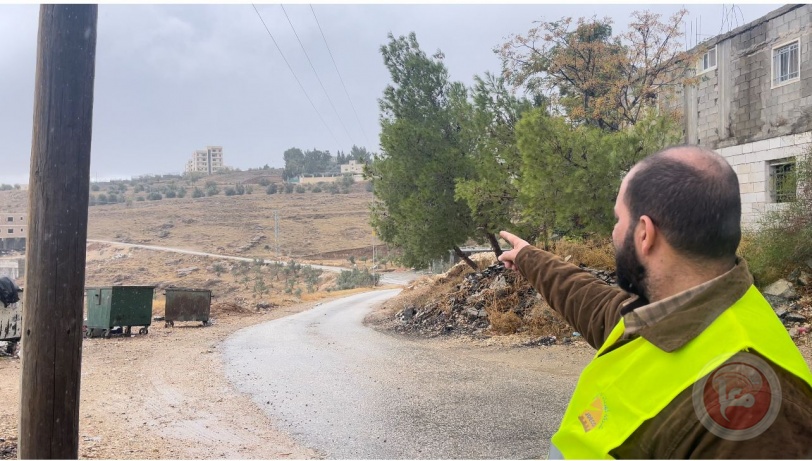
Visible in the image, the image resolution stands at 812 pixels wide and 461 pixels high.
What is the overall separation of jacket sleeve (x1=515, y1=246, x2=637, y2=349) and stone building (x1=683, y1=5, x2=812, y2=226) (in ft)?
48.8

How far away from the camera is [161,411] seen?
8359 mm

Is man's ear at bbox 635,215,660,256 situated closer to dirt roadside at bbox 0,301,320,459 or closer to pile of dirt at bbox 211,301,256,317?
dirt roadside at bbox 0,301,320,459

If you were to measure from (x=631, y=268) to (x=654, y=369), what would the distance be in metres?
0.32

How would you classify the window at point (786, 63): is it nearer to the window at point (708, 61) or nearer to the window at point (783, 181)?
the window at point (783, 181)

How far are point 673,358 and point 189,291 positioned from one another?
21648 mm

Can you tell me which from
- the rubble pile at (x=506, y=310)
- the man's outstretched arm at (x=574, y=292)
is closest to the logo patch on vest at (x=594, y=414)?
the man's outstretched arm at (x=574, y=292)

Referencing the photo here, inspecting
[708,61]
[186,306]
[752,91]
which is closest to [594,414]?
[752,91]

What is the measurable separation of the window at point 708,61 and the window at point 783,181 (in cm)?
398

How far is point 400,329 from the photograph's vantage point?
63.2 feet

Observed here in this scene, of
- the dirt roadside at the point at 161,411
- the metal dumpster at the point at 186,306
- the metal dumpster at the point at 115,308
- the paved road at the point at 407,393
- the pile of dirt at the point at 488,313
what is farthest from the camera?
the metal dumpster at the point at 186,306

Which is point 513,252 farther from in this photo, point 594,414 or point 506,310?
point 506,310

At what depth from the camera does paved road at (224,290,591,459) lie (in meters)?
6.77

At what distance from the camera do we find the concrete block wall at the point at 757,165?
17.1 m

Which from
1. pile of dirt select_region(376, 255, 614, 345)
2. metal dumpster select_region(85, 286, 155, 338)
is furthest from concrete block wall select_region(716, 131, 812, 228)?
metal dumpster select_region(85, 286, 155, 338)
